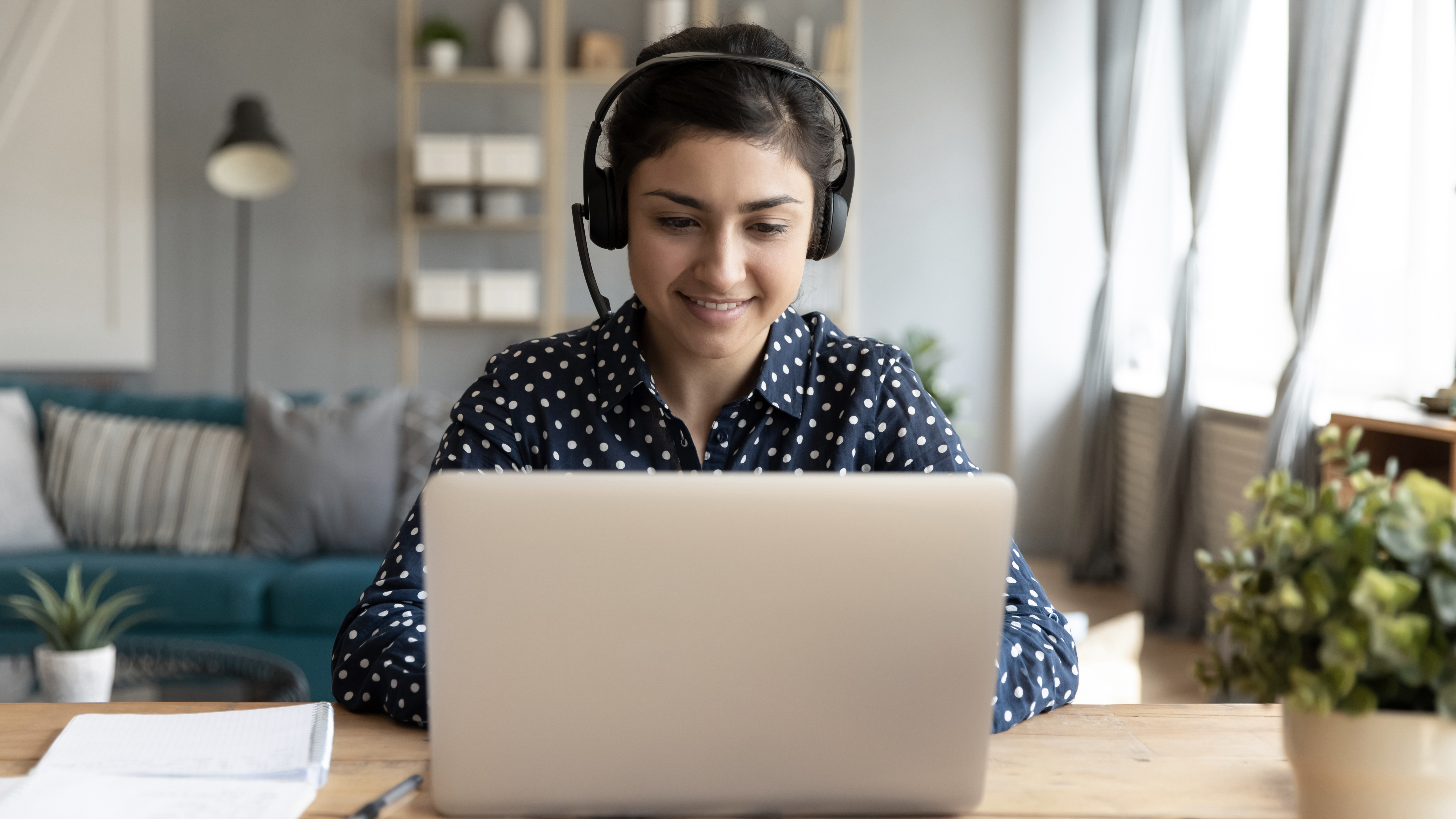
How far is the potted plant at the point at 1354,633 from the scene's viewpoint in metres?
0.55

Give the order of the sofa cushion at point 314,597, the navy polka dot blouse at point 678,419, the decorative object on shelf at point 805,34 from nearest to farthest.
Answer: the navy polka dot blouse at point 678,419
the sofa cushion at point 314,597
the decorative object on shelf at point 805,34

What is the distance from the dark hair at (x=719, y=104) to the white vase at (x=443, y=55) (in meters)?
3.71

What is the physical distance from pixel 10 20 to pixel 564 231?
2368 mm

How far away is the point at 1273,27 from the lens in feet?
12.4

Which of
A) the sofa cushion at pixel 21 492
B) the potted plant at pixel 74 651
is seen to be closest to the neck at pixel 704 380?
the potted plant at pixel 74 651

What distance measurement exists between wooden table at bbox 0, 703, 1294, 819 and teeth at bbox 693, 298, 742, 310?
1.60ft

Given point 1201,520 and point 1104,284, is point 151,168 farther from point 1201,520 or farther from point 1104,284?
point 1201,520

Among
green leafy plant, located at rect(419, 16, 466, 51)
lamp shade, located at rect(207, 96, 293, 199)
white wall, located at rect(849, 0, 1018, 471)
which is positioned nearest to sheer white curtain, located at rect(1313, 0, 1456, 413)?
white wall, located at rect(849, 0, 1018, 471)

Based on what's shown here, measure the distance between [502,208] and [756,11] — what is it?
1.33m

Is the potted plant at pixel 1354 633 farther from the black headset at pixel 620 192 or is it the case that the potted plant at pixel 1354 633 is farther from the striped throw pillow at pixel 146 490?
the striped throw pillow at pixel 146 490

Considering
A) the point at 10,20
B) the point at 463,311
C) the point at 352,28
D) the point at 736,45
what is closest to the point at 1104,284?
the point at 463,311

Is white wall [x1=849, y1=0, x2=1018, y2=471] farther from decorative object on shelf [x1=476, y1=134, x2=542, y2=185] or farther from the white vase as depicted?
the white vase

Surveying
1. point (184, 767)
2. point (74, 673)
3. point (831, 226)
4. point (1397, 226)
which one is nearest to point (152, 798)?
point (184, 767)

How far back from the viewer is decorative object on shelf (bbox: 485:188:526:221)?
4641 millimetres
